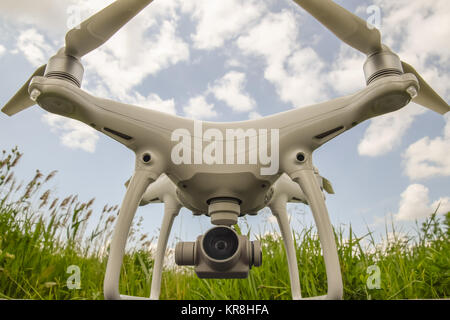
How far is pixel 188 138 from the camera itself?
0.90 m

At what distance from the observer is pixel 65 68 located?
2.84ft

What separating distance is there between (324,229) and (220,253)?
27 cm

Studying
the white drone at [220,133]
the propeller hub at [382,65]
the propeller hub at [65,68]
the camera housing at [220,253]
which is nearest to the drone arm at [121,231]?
the white drone at [220,133]

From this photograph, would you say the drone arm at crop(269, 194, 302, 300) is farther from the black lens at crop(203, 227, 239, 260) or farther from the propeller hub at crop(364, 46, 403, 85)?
the propeller hub at crop(364, 46, 403, 85)

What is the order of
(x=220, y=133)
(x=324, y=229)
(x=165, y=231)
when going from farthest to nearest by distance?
(x=165, y=231), (x=220, y=133), (x=324, y=229)

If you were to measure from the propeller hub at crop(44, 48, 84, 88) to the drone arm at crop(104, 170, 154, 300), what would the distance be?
0.31 metres

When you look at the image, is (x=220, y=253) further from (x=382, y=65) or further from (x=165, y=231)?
(x=382, y=65)

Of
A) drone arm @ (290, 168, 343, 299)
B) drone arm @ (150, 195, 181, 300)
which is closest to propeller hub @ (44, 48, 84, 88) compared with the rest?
drone arm @ (150, 195, 181, 300)

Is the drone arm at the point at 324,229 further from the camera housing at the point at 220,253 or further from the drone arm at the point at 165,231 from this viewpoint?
the drone arm at the point at 165,231

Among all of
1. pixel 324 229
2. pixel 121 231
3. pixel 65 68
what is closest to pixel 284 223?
pixel 324 229

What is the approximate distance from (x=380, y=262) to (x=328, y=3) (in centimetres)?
158

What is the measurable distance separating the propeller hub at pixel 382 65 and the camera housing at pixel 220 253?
1.83 ft
